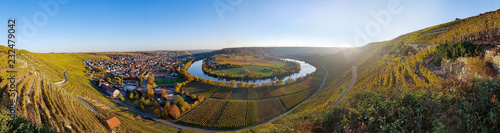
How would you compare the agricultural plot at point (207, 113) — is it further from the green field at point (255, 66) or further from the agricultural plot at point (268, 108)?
the green field at point (255, 66)

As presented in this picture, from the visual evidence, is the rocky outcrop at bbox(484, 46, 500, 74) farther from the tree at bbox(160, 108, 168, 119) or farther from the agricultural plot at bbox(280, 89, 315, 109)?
the tree at bbox(160, 108, 168, 119)

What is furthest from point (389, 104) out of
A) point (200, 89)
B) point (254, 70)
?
point (254, 70)

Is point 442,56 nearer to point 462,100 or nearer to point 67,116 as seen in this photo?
point 462,100

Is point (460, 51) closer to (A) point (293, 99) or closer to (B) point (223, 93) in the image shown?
(A) point (293, 99)

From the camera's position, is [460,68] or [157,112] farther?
[157,112]

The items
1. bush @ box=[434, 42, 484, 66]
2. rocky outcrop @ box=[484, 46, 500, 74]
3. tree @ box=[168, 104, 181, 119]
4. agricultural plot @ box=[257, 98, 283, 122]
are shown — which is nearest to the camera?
rocky outcrop @ box=[484, 46, 500, 74]

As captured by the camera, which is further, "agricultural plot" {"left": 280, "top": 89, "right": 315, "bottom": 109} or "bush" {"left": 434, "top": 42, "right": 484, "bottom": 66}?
"agricultural plot" {"left": 280, "top": 89, "right": 315, "bottom": 109}

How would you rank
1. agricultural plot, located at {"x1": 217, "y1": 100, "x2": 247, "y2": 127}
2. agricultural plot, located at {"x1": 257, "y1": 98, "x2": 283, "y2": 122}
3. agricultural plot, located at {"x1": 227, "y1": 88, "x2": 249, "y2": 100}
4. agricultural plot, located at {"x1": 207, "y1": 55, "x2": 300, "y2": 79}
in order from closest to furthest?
agricultural plot, located at {"x1": 217, "y1": 100, "x2": 247, "y2": 127}, agricultural plot, located at {"x1": 257, "y1": 98, "x2": 283, "y2": 122}, agricultural plot, located at {"x1": 227, "y1": 88, "x2": 249, "y2": 100}, agricultural plot, located at {"x1": 207, "y1": 55, "x2": 300, "y2": 79}

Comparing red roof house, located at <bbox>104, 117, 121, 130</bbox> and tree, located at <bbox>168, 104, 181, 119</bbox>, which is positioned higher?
red roof house, located at <bbox>104, 117, 121, 130</bbox>

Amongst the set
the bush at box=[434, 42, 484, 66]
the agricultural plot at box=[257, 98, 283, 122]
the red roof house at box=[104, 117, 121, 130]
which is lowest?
the agricultural plot at box=[257, 98, 283, 122]

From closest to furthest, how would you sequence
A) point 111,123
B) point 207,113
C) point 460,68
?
point 460,68 < point 111,123 < point 207,113

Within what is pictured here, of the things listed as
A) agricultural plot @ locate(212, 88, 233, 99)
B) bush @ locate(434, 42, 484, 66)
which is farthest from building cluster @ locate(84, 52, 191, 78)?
bush @ locate(434, 42, 484, 66)
